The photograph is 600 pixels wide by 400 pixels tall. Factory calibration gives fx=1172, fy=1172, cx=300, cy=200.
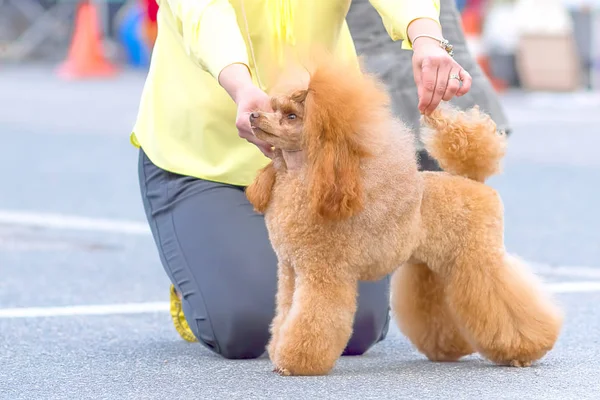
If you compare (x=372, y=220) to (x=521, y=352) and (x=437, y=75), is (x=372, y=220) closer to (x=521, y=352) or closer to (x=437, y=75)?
(x=437, y=75)

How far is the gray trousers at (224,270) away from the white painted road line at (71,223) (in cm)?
227

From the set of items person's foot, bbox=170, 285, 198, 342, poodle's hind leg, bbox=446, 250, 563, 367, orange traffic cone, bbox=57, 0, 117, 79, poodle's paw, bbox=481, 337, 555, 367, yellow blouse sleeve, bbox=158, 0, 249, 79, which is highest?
yellow blouse sleeve, bbox=158, 0, 249, 79

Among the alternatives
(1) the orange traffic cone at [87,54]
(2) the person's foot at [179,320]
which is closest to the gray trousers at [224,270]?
(2) the person's foot at [179,320]

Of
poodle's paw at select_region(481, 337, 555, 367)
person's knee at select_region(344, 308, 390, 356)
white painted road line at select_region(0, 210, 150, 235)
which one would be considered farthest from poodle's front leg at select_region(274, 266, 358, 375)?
white painted road line at select_region(0, 210, 150, 235)

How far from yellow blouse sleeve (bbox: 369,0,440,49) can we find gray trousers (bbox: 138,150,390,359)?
0.75 metres

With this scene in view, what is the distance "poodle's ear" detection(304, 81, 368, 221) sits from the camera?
8.79 ft

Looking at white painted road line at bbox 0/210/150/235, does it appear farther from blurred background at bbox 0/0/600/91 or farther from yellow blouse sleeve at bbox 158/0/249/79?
blurred background at bbox 0/0/600/91

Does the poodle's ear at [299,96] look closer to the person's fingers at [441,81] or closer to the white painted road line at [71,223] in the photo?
the person's fingers at [441,81]

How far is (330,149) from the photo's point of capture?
268 centimetres

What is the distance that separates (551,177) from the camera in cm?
773

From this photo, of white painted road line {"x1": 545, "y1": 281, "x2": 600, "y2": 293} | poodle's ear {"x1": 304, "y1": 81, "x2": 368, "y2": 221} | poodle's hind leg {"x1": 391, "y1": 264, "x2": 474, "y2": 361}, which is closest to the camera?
poodle's ear {"x1": 304, "y1": 81, "x2": 368, "y2": 221}

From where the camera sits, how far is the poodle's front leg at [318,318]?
2.84 metres

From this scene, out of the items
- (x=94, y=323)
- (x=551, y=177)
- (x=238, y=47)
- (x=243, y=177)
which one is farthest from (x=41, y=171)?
(x=238, y=47)

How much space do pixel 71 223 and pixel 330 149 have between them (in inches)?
142
